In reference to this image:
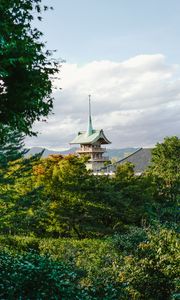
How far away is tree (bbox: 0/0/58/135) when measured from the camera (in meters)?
9.26

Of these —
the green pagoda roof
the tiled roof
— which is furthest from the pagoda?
the tiled roof

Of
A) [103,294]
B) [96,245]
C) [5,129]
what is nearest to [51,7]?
[5,129]

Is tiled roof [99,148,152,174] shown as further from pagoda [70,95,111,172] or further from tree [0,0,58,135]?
tree [0,0,58,135]

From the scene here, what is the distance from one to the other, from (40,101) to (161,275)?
5.66 meters

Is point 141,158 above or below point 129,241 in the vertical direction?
above

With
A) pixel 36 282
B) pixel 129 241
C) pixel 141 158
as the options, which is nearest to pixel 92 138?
pixel 141 158

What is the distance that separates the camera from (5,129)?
1022 cm

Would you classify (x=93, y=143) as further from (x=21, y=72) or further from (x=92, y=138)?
(x=21, y=72)

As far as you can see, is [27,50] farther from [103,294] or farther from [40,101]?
[103,294]

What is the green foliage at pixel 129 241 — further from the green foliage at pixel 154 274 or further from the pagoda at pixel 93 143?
the pagoda at pixel 93 143

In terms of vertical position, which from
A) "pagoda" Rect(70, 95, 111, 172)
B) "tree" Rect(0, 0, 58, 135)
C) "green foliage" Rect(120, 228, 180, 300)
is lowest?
"green foliage" Rect(120, 228, 180, 300)

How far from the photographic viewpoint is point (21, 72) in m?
10.1

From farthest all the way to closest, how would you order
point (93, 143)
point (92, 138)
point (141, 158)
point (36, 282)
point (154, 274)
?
point (92, 138) < point (93, 143) < point (141, 158) < point (154, 274) < point (36, 282)

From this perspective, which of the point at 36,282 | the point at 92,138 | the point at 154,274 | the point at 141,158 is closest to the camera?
the point at 36,282
